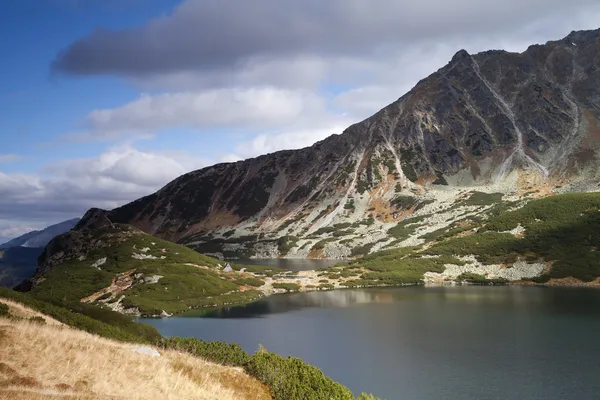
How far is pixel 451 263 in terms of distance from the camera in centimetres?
12094

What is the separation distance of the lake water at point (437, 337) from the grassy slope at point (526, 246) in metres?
16.5

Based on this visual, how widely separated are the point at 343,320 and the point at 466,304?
25489mm

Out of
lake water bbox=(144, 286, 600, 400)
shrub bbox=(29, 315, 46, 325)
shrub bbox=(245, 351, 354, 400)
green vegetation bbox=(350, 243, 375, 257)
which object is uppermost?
shrub bbox=(29, 315, 46, 325)

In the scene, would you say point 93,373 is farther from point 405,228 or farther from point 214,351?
point 405,228

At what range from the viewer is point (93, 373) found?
1809 cm

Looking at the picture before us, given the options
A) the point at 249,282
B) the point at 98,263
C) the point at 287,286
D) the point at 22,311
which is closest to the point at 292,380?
the point at 22,311

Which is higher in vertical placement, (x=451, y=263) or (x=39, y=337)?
(x=39, y=337)

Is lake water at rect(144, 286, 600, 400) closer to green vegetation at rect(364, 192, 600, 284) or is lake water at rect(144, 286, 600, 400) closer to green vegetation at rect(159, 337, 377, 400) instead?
green vegetation at rect(159, 337, 377, 400)

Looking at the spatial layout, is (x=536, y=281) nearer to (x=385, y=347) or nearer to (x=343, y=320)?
(x=343, y=320)

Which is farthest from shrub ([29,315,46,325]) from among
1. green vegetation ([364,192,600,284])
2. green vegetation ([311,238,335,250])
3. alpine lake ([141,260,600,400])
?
green vegetation ([311,238,335,250])

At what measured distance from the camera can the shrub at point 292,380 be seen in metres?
22.7

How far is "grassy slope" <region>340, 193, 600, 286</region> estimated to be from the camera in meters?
110

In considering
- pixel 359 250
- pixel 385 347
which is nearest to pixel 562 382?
pixel 385 347

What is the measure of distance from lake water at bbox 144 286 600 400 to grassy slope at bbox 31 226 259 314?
25.6 ft
